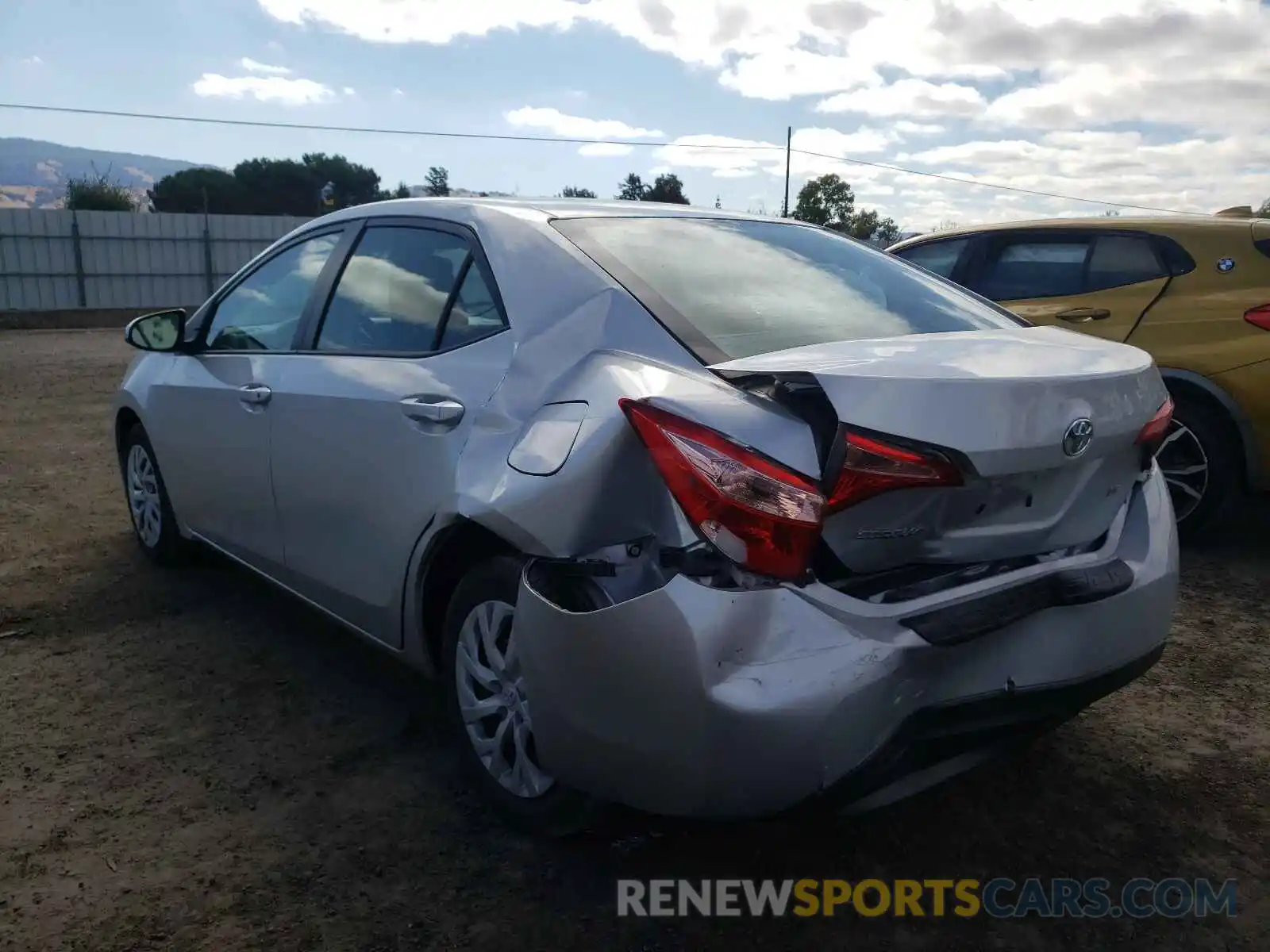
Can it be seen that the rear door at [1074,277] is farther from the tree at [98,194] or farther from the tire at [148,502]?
the tree at [98,194]

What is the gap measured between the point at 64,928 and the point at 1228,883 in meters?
2.62

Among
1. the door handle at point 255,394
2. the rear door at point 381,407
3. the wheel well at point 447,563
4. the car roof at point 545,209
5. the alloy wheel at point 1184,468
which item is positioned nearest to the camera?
the wheel well at point 447,563

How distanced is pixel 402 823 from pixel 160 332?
2463 mm

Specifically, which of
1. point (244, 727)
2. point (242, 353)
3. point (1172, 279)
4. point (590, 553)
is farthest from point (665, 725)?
point (1172, 279)

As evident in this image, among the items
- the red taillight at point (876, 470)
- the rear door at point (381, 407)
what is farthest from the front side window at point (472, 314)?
the red taillight at point (876, 470)

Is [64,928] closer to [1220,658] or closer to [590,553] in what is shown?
[590,553]

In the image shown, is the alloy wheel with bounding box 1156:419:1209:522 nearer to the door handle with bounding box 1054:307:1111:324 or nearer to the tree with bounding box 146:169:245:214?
the door handle with bounding box 1054:307:1111:324

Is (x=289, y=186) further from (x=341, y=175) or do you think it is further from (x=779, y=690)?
(x=779, y=690)

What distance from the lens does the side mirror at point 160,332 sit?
13.7ft

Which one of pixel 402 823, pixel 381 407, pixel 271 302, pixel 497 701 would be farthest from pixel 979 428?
pixel 271 302

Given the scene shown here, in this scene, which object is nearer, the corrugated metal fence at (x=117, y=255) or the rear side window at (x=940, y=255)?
the rear side window at (x=940, y=255)

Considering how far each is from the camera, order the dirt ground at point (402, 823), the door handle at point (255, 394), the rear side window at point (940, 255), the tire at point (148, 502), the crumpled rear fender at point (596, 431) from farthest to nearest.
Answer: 1. the rear side window at point (940, 255)
2. the tire at point (148, 502)
3. the door handle at point (255, 394)
4. the dirt ground at point (402, 823)
5. the crumpled rear fender at point (596, 431)

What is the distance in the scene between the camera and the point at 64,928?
2301 millimetres
